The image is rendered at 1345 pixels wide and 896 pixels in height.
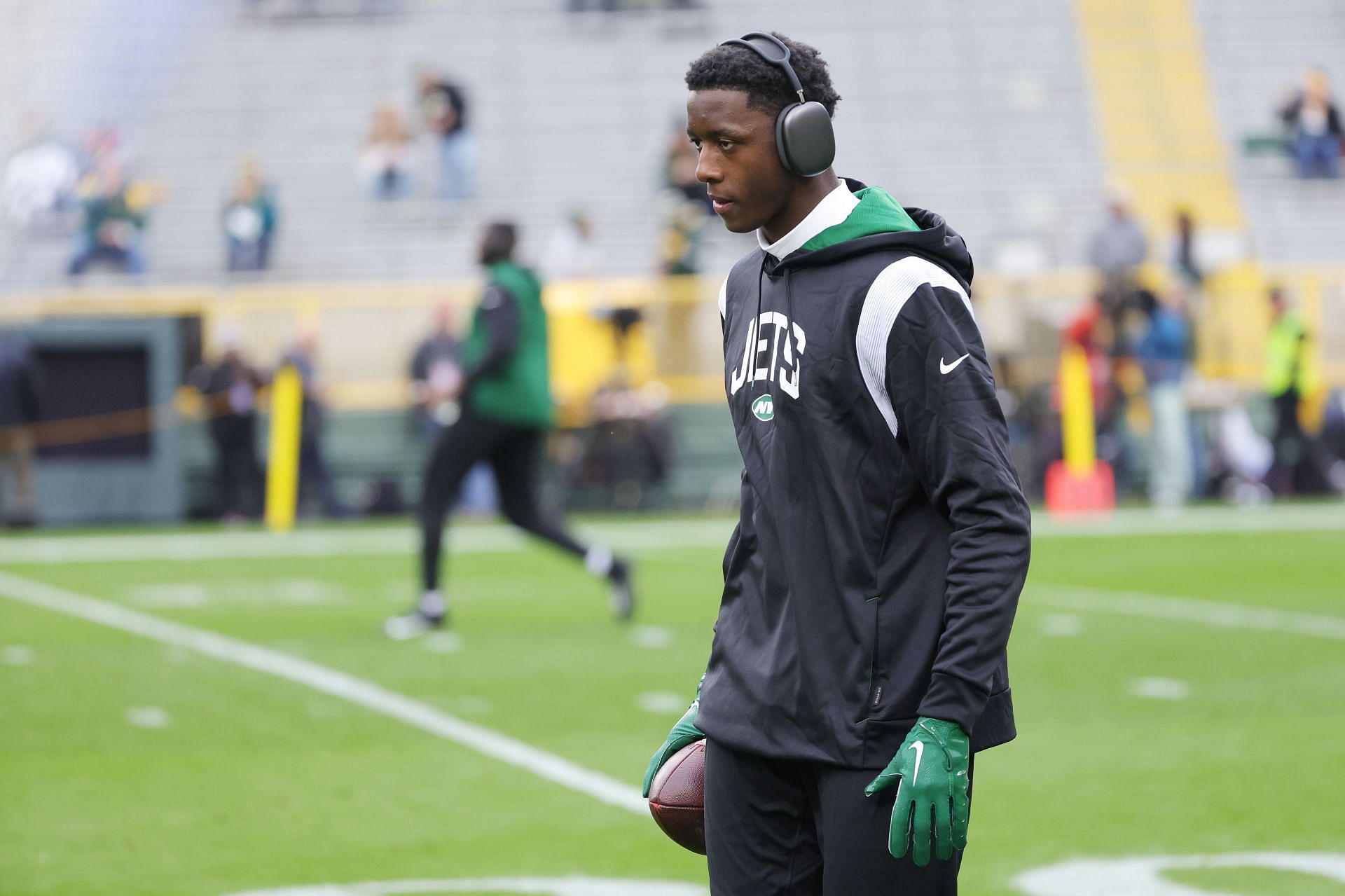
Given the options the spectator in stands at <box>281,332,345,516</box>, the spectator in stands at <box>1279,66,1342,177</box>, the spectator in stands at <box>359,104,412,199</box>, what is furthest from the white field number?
the spectator in stands at <box>1279,66,1342,177</box>

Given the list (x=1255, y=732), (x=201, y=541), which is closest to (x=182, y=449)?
(x=201, y=541)

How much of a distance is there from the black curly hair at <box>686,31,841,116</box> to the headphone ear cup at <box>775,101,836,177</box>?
0.05 meters

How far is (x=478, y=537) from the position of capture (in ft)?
61.0

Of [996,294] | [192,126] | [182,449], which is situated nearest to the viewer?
[182,449]

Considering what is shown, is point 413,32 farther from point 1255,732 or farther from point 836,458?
point 836,458

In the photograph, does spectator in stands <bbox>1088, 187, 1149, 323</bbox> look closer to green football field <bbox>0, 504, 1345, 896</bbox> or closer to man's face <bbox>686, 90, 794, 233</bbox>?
green football field <bbox>0, 504, 1345, 896</bbox>

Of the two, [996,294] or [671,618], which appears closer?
[671,618]

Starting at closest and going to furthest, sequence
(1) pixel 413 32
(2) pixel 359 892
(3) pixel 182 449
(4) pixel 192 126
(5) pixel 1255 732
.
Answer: (2) pixel 359 892
(5) pixel 1255 732
(3) pixel 182 449
(4) pixel 192 126
(1) pixel 413 32

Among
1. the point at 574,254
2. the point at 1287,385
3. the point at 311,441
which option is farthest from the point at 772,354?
the point at 574,254

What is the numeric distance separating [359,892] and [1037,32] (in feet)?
97.6

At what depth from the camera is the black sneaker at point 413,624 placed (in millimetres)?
10891

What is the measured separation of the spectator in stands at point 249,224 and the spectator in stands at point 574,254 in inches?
137

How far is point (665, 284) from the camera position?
22.6 metres

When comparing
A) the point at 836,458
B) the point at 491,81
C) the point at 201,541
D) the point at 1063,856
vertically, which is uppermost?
the point at 491,81
